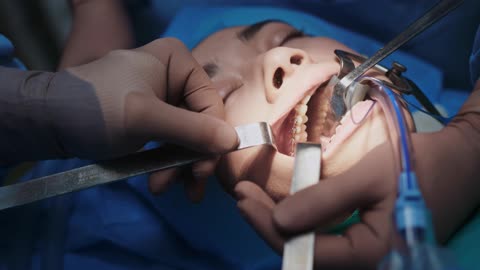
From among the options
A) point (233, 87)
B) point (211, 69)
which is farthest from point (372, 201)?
point (211, 69)

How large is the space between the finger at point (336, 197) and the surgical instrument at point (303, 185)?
0.8 inches

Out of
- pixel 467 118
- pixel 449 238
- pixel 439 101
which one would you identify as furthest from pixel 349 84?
pixel 439 101

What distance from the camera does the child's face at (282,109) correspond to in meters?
0.88

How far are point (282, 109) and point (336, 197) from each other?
287 millimetres

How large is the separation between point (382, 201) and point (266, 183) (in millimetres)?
298

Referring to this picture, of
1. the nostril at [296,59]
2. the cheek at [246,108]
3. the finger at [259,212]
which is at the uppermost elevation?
the nostril at [296,59]

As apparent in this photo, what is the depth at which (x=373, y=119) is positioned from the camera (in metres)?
0.88

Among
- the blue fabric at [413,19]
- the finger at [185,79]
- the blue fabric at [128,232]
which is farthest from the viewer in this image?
the blue fabric at [413,19]

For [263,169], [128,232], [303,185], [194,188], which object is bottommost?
[128,232]

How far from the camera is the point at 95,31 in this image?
58.8 inches

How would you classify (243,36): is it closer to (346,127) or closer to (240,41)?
(240,41)

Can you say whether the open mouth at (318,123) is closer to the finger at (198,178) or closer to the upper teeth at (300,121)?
the upper teeth at (300,121)

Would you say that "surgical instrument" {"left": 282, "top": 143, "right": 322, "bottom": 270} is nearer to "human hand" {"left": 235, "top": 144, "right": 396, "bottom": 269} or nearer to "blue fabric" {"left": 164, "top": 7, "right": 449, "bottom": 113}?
"human hand" {"left": 235, "top": 144, "right": 396, "bottom": 269}

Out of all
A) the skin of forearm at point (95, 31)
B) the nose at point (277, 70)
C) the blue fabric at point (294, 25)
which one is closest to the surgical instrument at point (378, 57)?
the nose at point (277, 70)
